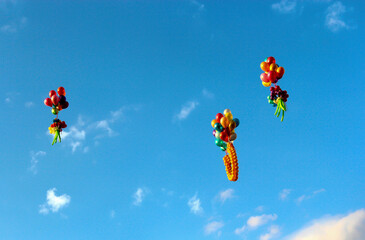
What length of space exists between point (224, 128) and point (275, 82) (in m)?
2.85

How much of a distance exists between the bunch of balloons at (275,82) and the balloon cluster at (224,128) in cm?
173

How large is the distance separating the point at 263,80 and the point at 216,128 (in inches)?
112

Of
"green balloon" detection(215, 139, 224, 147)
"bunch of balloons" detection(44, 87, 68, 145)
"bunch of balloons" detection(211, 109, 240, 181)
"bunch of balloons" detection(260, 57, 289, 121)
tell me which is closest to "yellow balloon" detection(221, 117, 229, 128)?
"bunch of balloons" detection(211, 109, 240, 181)

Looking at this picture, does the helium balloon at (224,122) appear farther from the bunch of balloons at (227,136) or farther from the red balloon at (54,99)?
the red balloon at (54,99)

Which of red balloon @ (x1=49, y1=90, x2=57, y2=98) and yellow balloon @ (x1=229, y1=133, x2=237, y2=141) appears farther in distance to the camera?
red balloon @ (x1=49, y1=90, x2=57, y2=98)

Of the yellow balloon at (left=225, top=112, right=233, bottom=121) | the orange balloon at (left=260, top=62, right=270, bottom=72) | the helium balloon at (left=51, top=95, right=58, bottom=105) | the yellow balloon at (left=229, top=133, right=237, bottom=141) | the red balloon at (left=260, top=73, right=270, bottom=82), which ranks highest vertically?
the helium balloon at (left=51, top=95, right=58, bottom=105)

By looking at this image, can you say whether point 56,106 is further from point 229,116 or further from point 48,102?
point 229,116

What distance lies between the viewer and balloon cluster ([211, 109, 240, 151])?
56.1 feet

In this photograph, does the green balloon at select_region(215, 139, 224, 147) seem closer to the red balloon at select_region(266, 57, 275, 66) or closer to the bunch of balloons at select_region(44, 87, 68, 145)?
the red balloon at select_region(266, 57, 275, 66)

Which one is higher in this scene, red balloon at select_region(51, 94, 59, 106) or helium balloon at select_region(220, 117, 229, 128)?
red balloon at select_region(51, 94, 59, 106)

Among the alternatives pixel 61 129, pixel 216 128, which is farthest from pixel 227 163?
pixel 61 129

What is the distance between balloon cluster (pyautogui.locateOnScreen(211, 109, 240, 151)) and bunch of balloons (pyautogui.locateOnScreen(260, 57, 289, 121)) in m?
1.73

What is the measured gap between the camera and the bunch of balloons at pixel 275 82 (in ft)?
56.9

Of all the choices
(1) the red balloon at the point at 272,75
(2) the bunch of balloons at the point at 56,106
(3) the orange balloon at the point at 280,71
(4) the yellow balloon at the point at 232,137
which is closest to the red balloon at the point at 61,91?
(2) the bunch of balloons at the point at 56,106
